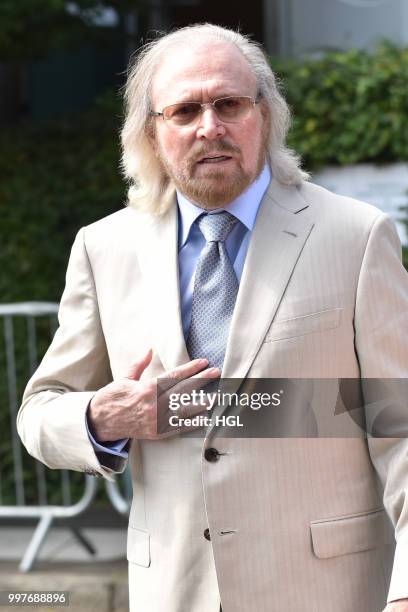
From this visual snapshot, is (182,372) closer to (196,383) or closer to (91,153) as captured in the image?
(196,383)

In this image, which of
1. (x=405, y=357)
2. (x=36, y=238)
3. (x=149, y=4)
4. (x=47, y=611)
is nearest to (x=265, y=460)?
(x=405, y=357)

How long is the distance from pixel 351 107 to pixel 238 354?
163 inches

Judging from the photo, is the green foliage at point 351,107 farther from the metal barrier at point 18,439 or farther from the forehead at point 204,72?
the forehead at point 204,72

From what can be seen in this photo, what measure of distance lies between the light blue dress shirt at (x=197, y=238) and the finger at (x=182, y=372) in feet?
0.41

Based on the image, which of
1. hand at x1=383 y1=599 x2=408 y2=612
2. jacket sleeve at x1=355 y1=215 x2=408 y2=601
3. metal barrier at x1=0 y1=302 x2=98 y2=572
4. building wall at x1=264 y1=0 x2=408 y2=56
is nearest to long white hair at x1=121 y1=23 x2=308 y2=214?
jacket sleeve at x1=355 y1=215 x2=408 y2=601

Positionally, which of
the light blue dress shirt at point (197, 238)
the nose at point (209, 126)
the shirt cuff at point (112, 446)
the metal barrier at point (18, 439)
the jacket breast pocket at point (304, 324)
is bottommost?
the metal barrier at point (18, 439)

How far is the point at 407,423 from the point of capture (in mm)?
2586

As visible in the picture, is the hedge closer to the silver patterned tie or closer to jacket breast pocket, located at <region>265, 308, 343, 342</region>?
the silver patterned tie

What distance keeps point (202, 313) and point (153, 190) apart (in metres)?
0.39

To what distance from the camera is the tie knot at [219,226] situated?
2.73m

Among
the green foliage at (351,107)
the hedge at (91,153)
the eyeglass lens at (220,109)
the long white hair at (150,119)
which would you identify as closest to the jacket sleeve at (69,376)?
the long white hair at (150,119)

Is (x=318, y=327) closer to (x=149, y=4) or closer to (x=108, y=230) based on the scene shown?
(x=108, y=230)

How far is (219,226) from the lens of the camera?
2.74m

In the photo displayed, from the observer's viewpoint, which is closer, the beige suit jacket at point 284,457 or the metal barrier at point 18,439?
the beige suit jacket at point 284,457
